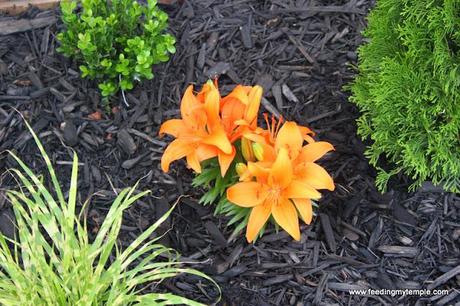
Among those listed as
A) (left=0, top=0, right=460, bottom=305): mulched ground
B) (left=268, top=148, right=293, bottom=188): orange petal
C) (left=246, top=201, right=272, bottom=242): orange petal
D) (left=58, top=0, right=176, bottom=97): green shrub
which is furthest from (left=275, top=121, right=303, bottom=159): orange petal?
(left=58, top=0, right=176, bottom=97): green shrub

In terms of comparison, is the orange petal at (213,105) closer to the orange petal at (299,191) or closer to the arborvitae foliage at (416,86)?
the orange petal at (299,191)

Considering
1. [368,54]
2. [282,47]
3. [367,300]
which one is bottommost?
[367,300]

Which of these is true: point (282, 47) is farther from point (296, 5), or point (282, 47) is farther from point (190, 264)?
point (190, 264)

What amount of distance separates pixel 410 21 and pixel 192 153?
105 cm

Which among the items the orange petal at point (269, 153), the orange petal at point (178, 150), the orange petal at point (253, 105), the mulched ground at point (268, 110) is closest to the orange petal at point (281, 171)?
the orange petal at point (269, 153)

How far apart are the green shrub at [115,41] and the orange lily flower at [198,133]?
22.1 inches

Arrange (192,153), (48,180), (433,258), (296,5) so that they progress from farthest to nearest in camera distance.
A: (296,5) < (48,180) < (433,258) < (192,153)

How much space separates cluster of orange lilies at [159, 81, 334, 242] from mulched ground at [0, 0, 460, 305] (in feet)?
1.14

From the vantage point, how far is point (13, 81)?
11.0 feet

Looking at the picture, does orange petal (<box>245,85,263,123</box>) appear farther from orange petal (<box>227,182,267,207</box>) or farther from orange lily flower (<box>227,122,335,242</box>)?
orange petal (<box>227,182,267,207</box>)

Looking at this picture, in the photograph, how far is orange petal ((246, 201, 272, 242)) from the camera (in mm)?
2445

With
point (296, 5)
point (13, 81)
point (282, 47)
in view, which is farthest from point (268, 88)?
point (13, 81)

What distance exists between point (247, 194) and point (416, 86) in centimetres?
84

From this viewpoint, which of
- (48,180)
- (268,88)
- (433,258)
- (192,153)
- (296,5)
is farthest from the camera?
(296,5)
